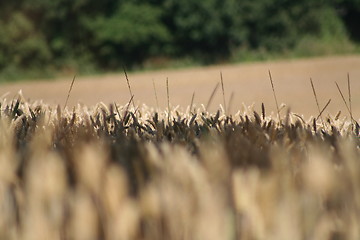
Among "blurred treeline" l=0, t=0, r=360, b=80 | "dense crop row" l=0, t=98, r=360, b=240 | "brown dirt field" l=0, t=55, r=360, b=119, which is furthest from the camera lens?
"blurred treeline" l=0, t=0, r=360, b=80

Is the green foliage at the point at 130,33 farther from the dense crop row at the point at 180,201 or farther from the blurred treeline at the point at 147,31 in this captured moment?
the dense crop row at the point at 180,201

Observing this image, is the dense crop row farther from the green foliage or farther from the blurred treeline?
the green foliage

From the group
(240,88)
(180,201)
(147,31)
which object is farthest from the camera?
(147,31)

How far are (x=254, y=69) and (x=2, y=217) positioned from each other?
43.3 feet

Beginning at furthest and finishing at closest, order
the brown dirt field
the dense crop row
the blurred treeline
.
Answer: the blurred treeline, the brown dirt field, the dense crop row

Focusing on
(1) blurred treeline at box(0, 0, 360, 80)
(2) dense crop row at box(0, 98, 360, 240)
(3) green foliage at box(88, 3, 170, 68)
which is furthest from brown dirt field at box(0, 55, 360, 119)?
(2) dense crop row at box(0, 98, 360, 240)

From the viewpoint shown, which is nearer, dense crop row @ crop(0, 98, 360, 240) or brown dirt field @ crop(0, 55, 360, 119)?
dense crop row @ crop(0, 98, 360, 240)

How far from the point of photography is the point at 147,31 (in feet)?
71.5

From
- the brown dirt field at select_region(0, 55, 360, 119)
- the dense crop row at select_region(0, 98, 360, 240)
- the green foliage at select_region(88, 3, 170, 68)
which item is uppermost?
the green foliage at select_region(88, 3, 170, 68)

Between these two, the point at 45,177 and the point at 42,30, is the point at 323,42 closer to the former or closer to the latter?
the point at 42,30

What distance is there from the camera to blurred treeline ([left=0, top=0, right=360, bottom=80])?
21.8 meters

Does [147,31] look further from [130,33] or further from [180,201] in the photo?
[180,201]

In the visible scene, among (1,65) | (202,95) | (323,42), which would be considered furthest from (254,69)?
(1,65)

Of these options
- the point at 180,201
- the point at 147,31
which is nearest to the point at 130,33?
the point at 147,31
